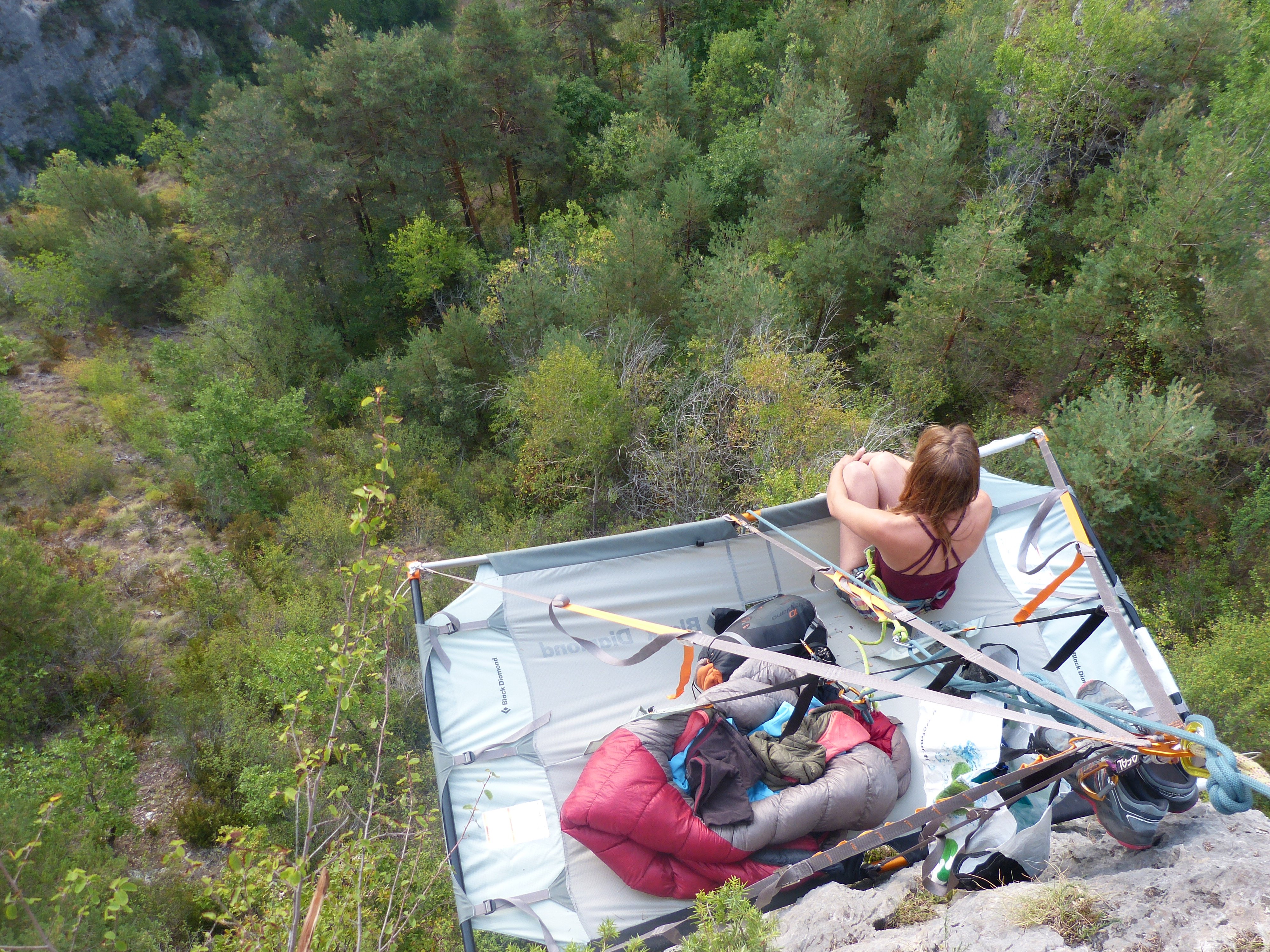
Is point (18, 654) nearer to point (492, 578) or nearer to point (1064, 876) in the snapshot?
point (492, 578)

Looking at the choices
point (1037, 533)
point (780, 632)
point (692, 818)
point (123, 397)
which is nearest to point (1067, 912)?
point (692, 818)

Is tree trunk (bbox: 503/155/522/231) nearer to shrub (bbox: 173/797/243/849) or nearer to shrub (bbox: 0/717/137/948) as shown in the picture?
shrub (bbox: 0/717/137/948)

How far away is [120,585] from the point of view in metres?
7.46

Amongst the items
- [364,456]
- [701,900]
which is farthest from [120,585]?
[701,900]

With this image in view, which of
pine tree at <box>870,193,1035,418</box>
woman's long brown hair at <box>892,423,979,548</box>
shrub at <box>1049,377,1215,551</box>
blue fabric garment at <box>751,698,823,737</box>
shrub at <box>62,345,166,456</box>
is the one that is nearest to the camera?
woman's long brown hair at <box>892,423,979,548</box>

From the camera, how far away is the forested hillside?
428cm

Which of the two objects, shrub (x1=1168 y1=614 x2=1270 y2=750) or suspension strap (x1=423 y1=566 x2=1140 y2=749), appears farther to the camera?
shrub (x1=1168 y1=614 x2=1270 y2=750)

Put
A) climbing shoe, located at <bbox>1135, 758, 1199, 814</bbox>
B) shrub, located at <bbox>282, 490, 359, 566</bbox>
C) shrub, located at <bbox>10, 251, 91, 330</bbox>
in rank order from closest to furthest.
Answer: climbing shoe, located at <bbox>1135, 758, 1199, 814</bbox> → shrub, located at <bbox>282, 490, 359, 566</bbox> → shrub, located at <bbox>10, 251, 91, 330</bbox>

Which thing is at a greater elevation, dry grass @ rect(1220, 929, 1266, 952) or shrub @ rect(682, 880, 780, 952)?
dry grass @ rect(1220, 929, 1266, 952)

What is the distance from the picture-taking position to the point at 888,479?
3195mm

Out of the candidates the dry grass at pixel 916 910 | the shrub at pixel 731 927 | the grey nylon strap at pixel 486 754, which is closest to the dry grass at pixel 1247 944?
the dry grass at pixel 916 910

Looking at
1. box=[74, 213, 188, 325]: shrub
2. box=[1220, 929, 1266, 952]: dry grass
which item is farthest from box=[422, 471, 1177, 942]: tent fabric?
box=[74, 213, 188, 325]: shrub

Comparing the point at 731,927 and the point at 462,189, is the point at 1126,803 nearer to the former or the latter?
the point at 731,927

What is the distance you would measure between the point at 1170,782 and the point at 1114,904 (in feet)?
1.11
